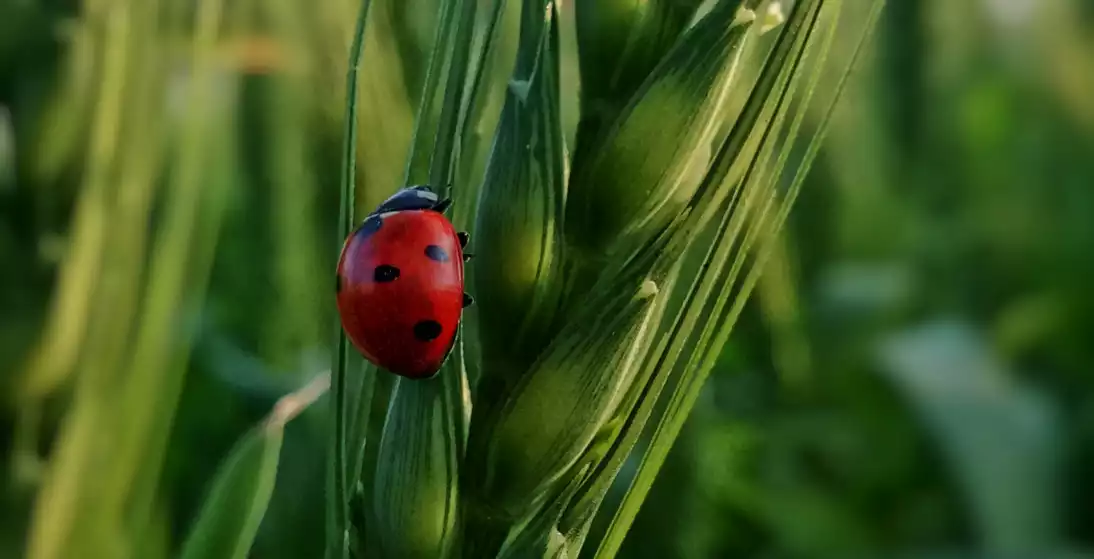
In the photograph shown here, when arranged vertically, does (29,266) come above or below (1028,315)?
above

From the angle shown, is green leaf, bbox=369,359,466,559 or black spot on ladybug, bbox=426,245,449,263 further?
black spot on ladybug, bbox=426,245,449,263

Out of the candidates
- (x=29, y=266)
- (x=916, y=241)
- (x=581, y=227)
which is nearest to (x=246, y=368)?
(x=29, y=266)

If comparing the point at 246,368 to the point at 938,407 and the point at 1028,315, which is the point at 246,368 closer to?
the point at 938,407

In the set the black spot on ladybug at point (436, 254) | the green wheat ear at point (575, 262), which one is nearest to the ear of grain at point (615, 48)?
the green wheat ear at point (575, 262)

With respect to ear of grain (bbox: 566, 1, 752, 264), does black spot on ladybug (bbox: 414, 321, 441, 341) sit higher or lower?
lower

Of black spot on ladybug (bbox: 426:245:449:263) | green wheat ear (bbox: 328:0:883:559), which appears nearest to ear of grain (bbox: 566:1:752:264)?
green wheat ear (bbox: 328:0:883:559)

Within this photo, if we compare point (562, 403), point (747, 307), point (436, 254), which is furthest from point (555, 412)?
point (747, 307)

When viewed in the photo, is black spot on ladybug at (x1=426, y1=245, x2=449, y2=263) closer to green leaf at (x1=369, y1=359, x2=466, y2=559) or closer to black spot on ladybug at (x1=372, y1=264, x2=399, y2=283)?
black spot on ladybug at (x1=372, y1=264, x2=399, y2=283)

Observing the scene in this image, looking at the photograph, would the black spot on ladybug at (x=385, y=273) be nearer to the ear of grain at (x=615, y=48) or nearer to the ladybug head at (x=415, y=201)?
the ladybug head at (x=415, y=201)
